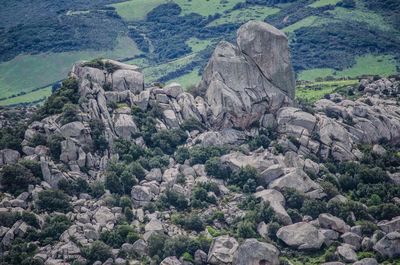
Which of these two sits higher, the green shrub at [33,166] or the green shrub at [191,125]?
the green shrub at [33,166]

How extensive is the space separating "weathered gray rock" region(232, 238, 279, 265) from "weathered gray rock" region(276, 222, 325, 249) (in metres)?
5.89

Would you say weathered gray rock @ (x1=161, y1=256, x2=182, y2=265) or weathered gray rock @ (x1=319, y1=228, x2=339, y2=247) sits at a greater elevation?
weathered gray rock @ (x1=161, y1=256, x2=182, y2=265)

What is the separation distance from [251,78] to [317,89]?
2126 inches

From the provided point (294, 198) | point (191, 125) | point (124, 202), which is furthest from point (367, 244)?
point (191, 125)

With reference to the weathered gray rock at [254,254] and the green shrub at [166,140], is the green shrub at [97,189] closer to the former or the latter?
the green shrub at [166,140]

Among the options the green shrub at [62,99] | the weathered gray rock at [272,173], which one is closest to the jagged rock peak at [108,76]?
A: the green shrub at [62,99]

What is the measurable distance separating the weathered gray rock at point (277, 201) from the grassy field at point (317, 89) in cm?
6247

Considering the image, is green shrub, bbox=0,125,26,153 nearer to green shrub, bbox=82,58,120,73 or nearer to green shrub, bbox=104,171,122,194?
green shrub, bbox=104,171,122,194

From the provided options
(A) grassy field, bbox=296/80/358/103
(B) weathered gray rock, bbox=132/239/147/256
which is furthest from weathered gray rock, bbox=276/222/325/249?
(A) grassy field, bbox=296/80/358/103

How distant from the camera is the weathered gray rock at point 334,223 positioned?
7444 cm

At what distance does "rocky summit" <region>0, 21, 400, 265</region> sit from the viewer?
6925 centimetres

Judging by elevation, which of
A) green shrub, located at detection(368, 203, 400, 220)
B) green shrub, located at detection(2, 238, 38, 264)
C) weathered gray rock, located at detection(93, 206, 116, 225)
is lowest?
green shrub, located at detection(368, 203, 400, 220)

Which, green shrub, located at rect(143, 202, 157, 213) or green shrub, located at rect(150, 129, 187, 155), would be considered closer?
green shrub, located at rect(143, 202, 157, 213)

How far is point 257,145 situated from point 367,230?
34.2m
